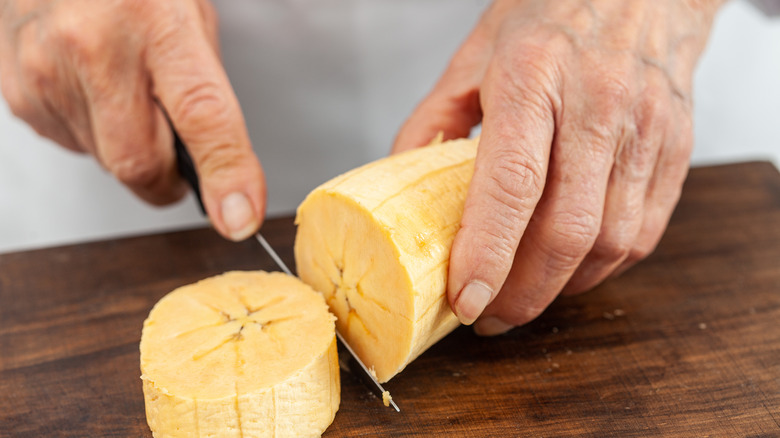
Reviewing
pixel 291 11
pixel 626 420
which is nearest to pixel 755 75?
pixel 291 11

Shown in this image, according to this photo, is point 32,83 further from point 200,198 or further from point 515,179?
point 515,179

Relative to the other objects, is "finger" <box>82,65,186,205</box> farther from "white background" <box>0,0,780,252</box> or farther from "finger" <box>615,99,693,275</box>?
"finger" <box>615,99,693,275</box>

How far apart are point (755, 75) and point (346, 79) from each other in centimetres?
211

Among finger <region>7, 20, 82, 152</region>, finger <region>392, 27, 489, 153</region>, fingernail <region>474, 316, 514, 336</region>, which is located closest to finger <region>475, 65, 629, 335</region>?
fingernail <region>474, 316, 514, 336</region>

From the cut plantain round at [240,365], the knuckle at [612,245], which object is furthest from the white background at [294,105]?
the knuckle at [612,245]

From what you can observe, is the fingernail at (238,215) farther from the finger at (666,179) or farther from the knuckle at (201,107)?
the finger at (666,179)

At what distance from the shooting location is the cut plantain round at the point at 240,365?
4.63 ft

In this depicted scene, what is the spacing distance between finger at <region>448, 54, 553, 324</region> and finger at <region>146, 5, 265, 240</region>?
2.23ft

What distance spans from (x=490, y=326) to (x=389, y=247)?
488mm

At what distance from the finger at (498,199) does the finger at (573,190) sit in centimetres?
7

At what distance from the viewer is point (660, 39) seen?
74.0 inches

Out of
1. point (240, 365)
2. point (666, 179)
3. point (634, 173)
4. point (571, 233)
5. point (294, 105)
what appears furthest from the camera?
point (294, 105)

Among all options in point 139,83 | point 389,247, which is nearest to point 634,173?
point 389,247

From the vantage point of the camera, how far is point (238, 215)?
195 centimetres
